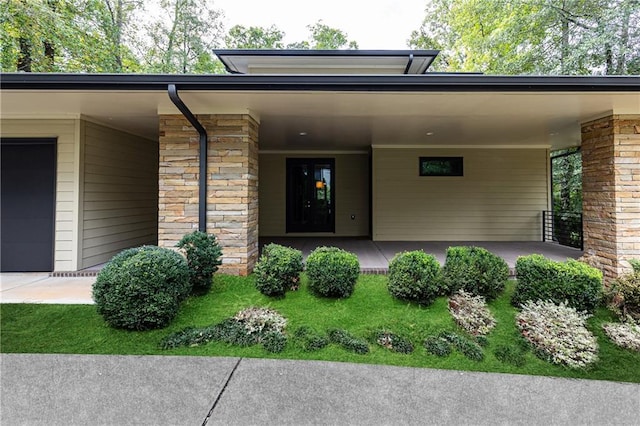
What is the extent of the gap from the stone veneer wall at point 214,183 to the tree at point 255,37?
560 inches

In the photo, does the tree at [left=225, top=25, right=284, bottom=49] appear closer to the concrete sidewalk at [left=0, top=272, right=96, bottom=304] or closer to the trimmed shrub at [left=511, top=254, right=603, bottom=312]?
the concrete sidewalk at [left=0, top=272, right=96, bottom=304]

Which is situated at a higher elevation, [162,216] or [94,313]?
[162,216]

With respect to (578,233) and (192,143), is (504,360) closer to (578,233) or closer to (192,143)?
(192,143)

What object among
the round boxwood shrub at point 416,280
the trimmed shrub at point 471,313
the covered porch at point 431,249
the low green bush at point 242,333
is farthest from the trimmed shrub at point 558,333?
the low green bush at point 242,333

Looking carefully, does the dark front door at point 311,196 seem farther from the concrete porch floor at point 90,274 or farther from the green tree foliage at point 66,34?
the green tree foliage at point 66,34

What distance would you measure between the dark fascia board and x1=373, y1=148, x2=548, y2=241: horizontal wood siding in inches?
187

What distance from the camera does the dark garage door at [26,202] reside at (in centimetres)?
510

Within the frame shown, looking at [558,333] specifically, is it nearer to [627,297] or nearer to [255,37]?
[627,297]

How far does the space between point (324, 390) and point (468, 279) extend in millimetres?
2247

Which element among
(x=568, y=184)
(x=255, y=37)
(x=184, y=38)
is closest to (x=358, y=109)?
(x=568, y=184)

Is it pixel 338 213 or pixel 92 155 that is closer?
pixel 92 155

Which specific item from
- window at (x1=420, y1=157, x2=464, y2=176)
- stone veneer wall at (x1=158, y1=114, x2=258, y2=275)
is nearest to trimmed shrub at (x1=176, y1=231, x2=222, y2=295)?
stone veneer wall at (x1=158, y1=114, x2=258, y2=275)

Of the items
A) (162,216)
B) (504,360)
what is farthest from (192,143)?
(504,360)

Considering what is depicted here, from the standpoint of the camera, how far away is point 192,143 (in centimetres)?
454
